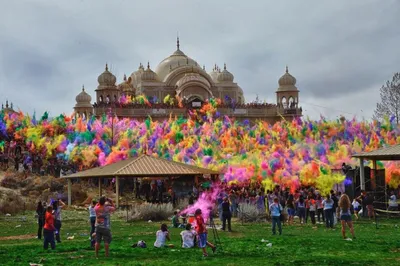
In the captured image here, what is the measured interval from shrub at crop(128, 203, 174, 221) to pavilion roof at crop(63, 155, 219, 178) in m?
2.70

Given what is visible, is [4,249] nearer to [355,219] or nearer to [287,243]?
[287,243]

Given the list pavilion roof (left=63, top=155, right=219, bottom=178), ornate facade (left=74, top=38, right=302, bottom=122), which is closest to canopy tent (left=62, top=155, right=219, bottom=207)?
pavilion roof (left=63, top=155, right=219, bottom=178)

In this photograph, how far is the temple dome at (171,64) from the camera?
251 feet

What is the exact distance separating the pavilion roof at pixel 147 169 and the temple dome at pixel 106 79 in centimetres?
3813

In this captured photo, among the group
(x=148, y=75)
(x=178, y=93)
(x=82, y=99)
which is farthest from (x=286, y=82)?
(x=82, y=99)

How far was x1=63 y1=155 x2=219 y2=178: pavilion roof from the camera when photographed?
29.3 m

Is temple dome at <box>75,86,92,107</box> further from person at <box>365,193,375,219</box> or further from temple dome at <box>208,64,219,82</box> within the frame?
person at <box>365,193,375,219</box>

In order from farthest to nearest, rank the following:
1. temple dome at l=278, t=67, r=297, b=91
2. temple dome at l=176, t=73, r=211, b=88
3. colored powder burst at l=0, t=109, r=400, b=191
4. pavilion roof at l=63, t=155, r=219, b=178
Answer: temple dome at l=278, t=67, r=297, b=91, temple dome at l=176, t=73, r=211, b=88, colored powder burst at l=0, t=109, r=400, b=191, pavilion roof at l=63, t=155, r=219, b=178

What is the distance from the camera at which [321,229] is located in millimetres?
21281

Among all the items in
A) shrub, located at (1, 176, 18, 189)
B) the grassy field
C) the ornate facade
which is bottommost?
the grassy field

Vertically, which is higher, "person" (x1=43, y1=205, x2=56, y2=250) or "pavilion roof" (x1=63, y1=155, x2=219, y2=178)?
"pavilion roof" (x1=63, y1=155, x2=219, y2=178)

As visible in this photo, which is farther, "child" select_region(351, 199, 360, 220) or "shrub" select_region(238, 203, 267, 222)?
"child" select_region(351, 199, 360, 220)

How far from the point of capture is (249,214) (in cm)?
2447

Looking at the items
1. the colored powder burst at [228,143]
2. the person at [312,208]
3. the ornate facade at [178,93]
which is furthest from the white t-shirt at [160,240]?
the ornate facade at [178,93]
